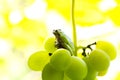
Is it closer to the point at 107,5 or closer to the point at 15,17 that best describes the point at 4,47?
the point at 15,17

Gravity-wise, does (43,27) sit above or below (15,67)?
above

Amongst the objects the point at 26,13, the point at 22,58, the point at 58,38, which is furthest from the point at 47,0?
the point at 58,38

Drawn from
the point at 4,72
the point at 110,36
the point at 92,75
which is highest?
the point at 110,36

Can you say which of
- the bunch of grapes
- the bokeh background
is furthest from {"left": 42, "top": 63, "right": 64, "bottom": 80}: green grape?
the bokeh background

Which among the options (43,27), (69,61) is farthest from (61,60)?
(43,27)

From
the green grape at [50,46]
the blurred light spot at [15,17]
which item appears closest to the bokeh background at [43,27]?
the blurred light spot at [15,17]

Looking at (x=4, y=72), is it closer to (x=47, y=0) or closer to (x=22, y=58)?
(x=22, y=58)
